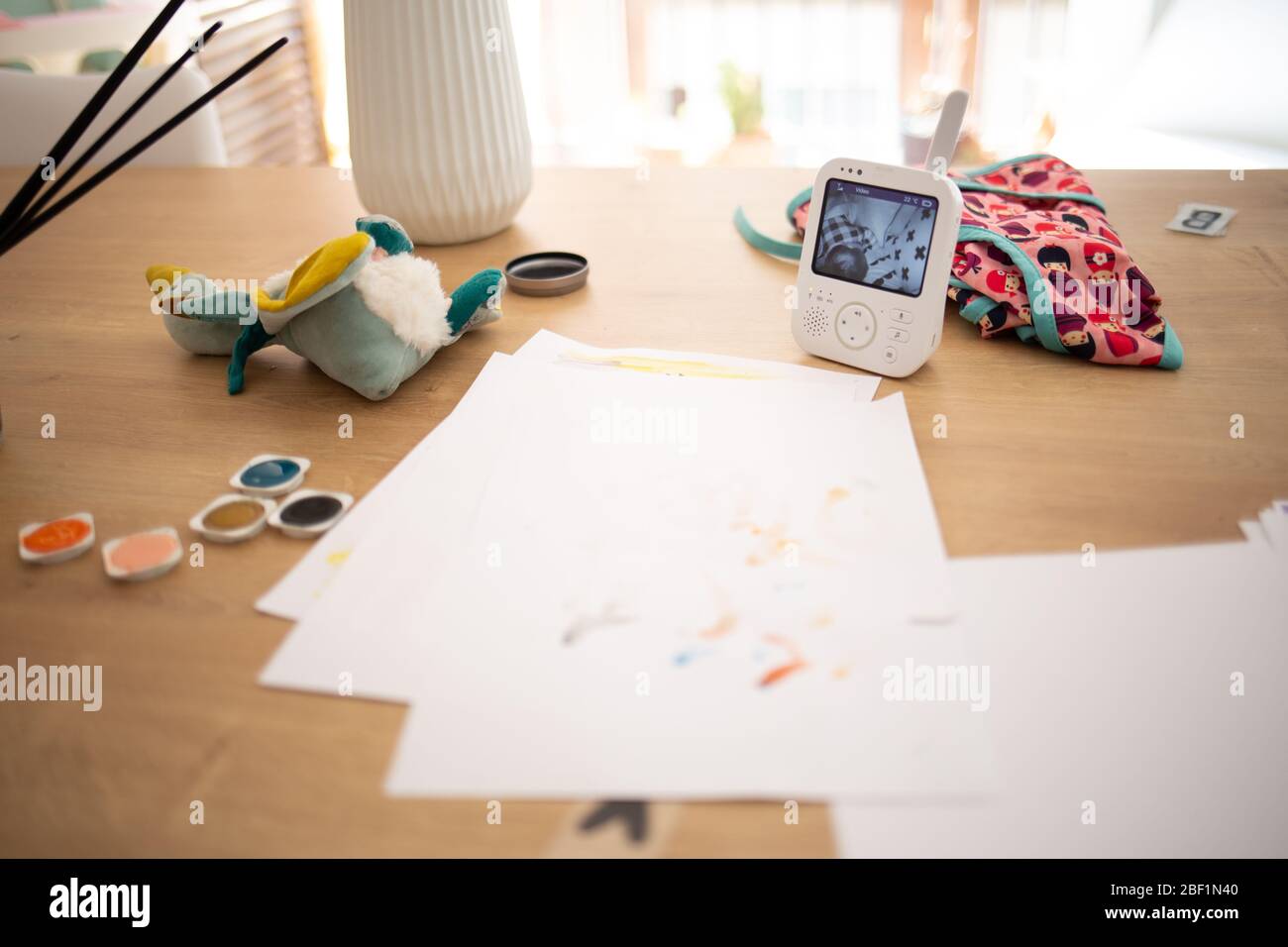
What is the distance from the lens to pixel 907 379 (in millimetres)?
788

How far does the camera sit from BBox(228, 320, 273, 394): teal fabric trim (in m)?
0.79

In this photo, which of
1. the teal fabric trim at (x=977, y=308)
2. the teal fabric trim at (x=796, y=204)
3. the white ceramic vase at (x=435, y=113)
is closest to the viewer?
the teal fabric trim at (x=977, y=308)

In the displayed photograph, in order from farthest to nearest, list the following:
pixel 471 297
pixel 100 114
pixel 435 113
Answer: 1. pixel 100 114
2. pixel 435 113
3. pixel 471 297

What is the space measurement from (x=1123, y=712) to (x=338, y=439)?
55cm

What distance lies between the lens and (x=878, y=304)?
779 mm

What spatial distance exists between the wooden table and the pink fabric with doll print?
0.07 ft

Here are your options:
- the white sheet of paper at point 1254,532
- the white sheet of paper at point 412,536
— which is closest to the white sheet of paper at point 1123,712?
the white sheet of paper at point 1254,532

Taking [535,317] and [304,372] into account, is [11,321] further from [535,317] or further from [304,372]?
[535,317]

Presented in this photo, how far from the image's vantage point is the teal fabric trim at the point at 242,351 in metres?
0.79

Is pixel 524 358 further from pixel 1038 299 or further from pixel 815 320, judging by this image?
pixel 1038 299

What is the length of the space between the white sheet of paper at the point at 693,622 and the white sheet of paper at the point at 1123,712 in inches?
0.8

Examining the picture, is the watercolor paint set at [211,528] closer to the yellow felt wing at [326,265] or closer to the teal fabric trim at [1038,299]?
the yellow felt wing at [326,265]

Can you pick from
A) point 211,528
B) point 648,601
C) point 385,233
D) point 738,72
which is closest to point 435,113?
point 385,233
